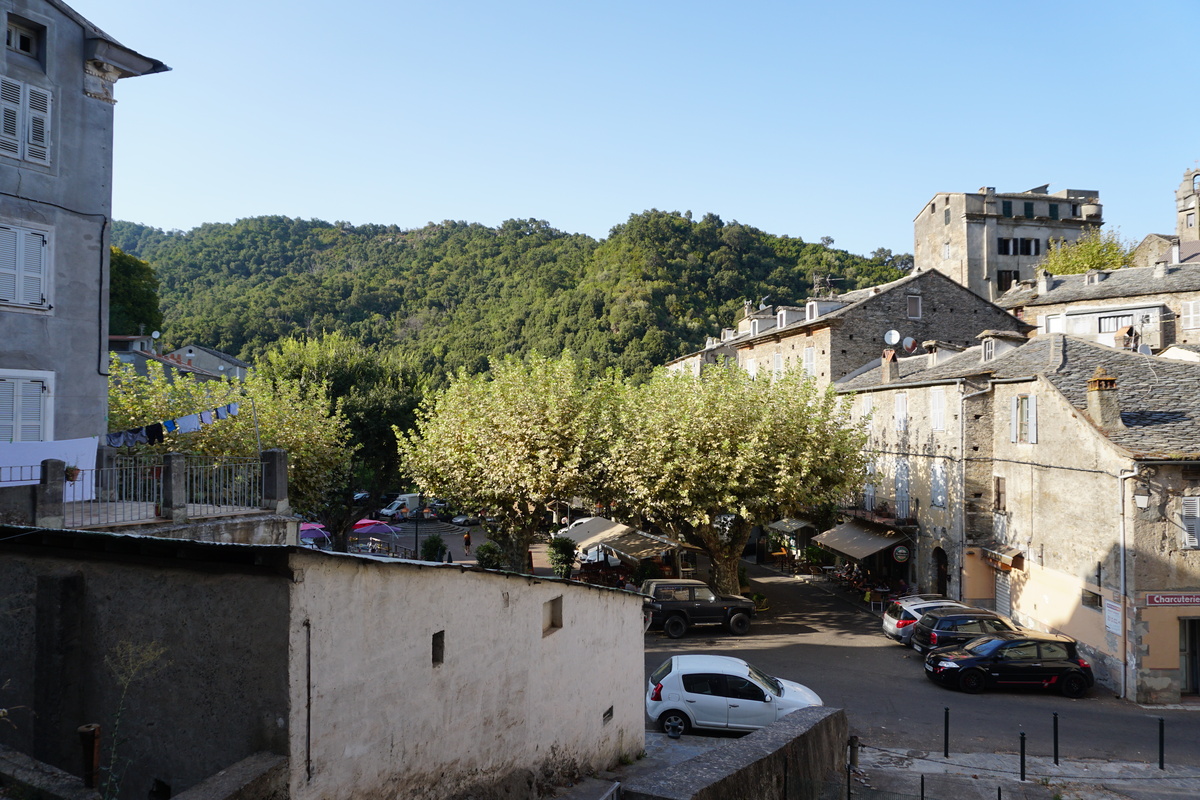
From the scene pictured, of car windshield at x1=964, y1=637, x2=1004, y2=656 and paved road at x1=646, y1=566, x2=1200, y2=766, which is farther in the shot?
car windshield at x1=964, y1=637, x2=1004, y2=656

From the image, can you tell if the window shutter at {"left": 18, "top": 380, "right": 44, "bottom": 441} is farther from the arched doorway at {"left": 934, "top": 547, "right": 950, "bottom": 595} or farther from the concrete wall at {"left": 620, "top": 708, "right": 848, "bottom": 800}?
the arched doorway at {"left": 934, "top": 547, "right": 950, "bottom": 595}

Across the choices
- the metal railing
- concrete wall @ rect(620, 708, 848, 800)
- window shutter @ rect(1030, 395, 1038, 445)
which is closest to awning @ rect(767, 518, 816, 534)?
window shutter @ rect(1030, 395, 1038, 445)

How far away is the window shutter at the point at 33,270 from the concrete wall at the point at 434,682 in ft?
38.1

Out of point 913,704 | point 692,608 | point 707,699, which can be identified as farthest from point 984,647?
point 707,699

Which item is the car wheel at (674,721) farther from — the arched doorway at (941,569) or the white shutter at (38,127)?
the arched doorway at (941,569)

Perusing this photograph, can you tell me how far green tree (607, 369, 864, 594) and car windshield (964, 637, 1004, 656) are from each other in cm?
657

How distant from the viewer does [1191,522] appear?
19344 millimetres

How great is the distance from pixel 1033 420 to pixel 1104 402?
3040 millimetres

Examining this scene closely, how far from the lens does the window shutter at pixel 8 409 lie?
14547 millimetres

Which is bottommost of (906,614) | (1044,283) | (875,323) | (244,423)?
(906,614)

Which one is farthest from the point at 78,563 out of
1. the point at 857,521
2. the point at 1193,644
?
the point at 857,521

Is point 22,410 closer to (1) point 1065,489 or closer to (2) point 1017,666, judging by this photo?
(2) point 1017,666

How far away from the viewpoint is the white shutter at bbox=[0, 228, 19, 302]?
14523 mm

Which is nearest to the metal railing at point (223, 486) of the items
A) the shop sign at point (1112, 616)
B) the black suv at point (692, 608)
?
the black suv at point (692, 608)
